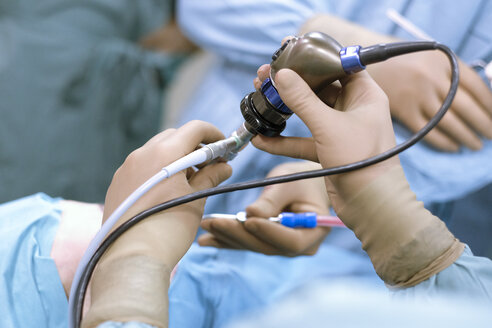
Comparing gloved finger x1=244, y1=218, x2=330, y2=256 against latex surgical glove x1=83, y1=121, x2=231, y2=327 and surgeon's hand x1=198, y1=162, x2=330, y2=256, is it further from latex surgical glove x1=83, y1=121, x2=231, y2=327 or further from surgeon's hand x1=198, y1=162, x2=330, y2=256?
latex surgical glove x1=83, y1=121, x2=231, y2=327

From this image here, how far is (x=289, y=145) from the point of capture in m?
0.52

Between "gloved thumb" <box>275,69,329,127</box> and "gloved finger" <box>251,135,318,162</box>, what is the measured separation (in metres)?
0.06

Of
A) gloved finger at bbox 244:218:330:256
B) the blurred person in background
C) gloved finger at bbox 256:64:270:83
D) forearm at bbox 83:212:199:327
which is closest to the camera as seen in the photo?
forearm at bbox 83:212:199:327

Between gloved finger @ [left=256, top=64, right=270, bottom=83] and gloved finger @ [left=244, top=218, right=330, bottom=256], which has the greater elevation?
gloved finger @ [left=256, top=64, right=270, bottom=83]

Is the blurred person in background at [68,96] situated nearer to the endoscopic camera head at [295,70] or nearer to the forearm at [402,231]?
the endoscopic camera head at [295,70]

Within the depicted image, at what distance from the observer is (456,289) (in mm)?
428

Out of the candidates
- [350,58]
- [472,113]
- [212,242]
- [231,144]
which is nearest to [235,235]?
[212,242]

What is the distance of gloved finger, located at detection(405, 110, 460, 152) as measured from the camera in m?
0.70

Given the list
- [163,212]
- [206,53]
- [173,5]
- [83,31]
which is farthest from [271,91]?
[206,53]

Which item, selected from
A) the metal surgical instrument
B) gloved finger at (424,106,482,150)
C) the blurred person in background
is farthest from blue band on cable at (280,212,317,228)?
the blurred person in background

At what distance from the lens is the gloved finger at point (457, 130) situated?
70 centimetres

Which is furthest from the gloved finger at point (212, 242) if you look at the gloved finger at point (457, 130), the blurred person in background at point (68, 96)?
the blurred person in background at point (68, 96)

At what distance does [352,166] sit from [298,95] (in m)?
0.09

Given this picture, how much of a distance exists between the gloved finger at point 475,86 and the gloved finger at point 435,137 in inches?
2.9
